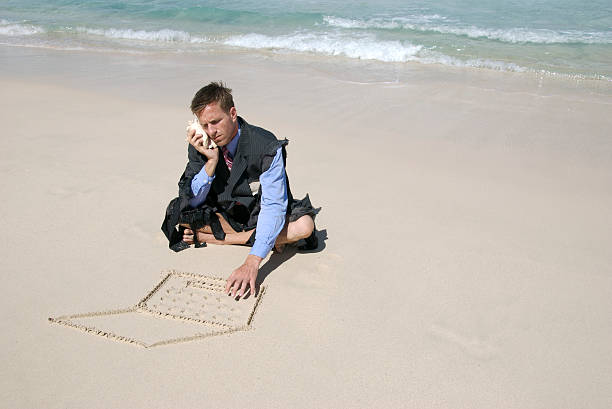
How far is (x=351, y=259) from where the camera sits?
3086mm

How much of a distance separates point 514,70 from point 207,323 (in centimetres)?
733

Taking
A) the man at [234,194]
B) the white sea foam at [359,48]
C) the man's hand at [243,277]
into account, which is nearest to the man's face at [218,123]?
the man at [234,194]

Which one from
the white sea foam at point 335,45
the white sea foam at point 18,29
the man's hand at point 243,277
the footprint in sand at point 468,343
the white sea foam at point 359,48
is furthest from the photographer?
the white sea foam at point 18,29

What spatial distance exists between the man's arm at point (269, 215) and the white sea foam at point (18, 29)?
36.2ft

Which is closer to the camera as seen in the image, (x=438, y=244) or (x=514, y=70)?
(x=438, y=244)

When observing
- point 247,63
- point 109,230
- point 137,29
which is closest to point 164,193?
point 109,230

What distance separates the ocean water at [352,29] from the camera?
29.7 ft

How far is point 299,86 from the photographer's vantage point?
22.6 ft

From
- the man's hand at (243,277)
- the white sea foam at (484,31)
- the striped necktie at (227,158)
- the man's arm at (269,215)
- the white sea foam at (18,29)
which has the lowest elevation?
the man's hand at (243,277)

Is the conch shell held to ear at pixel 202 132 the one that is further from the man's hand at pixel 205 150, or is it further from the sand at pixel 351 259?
the sand at pixel 351 259

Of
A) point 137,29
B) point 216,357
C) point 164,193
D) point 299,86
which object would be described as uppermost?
point 137,29

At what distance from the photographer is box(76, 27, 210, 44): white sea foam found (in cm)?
1070

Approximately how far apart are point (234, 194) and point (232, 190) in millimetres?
39

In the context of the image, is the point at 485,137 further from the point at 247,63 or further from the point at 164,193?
the point at 247,63
